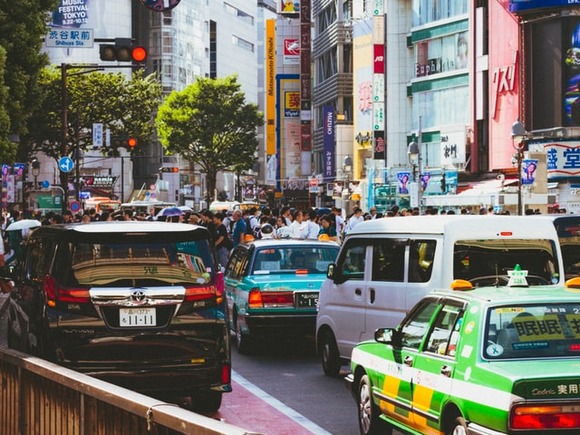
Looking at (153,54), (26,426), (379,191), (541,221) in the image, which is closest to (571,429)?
(26,426)

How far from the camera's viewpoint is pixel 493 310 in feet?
27.9

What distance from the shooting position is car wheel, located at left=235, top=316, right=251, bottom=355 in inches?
707

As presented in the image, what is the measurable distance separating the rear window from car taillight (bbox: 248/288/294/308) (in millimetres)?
5888

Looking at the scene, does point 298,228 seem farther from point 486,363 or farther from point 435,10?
point 435,10

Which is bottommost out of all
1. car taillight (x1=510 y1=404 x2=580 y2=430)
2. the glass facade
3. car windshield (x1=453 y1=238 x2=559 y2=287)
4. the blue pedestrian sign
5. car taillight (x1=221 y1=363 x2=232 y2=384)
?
car taillight (x1=221 y1=363 x2=232 y2=384)

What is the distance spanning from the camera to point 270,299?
1741 centimetres

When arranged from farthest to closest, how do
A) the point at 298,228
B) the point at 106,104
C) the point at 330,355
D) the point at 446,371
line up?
1. the point at 106,104
2. the point at 298,228
3. the point at 330,355
4. the point at 446,371

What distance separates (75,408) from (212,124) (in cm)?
9064

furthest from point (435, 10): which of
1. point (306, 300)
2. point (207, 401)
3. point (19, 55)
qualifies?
point (207, 401)

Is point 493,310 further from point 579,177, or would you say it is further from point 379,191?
point 379,191

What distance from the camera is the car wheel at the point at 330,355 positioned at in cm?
1523

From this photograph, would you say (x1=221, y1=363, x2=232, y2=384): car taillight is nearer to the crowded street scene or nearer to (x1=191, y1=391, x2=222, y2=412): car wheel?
Result: the crowded street scene

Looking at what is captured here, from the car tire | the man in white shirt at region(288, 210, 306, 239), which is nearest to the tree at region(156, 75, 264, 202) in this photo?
the man in white shirt at region(288, 210, 306, 239)

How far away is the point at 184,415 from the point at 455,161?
→ 208ft
